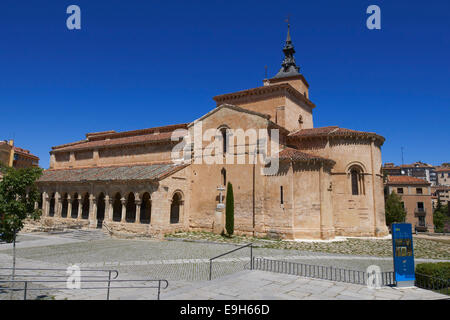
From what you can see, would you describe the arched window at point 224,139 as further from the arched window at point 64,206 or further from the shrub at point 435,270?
the arched window at point 64,206

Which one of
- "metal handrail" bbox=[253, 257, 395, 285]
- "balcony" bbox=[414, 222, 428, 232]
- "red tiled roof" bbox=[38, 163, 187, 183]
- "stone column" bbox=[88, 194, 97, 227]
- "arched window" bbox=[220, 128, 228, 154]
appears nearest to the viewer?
"metal handrail" bbox=[253, 257, 395, 285]

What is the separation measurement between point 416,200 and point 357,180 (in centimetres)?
3109

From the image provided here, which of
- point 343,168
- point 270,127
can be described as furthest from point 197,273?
point 343,168

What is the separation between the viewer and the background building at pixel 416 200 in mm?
47000

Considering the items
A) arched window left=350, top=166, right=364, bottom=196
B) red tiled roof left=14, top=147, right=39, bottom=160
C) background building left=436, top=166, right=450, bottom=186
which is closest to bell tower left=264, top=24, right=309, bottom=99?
arched window left=350, top=166, right=364, bottom=196

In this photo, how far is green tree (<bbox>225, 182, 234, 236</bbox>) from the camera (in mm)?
22094

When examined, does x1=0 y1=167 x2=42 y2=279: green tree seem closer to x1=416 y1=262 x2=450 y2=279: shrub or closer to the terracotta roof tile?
x1=416 y1=262 x2=450 y2=279: shrub

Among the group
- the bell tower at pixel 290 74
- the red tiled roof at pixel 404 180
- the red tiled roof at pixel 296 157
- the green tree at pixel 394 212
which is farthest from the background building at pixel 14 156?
the red tiled roof at pixel 404 180

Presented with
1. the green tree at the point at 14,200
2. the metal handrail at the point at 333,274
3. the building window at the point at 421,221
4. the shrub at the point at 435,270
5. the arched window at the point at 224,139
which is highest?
the arched window at the point at 224,139

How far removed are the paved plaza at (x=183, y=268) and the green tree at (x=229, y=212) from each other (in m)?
3.19

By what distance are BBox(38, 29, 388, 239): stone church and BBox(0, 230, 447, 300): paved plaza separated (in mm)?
4429

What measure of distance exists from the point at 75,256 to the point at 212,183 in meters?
12.6

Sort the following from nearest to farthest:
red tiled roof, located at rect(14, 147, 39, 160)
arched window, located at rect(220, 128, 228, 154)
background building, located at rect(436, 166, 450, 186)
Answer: arched window, located at rect(220, 128, 228, 154) → red tiled roof, located at rect(14, 147, 39, 160) → background building, located at rect(436, 166, 450, 186)
